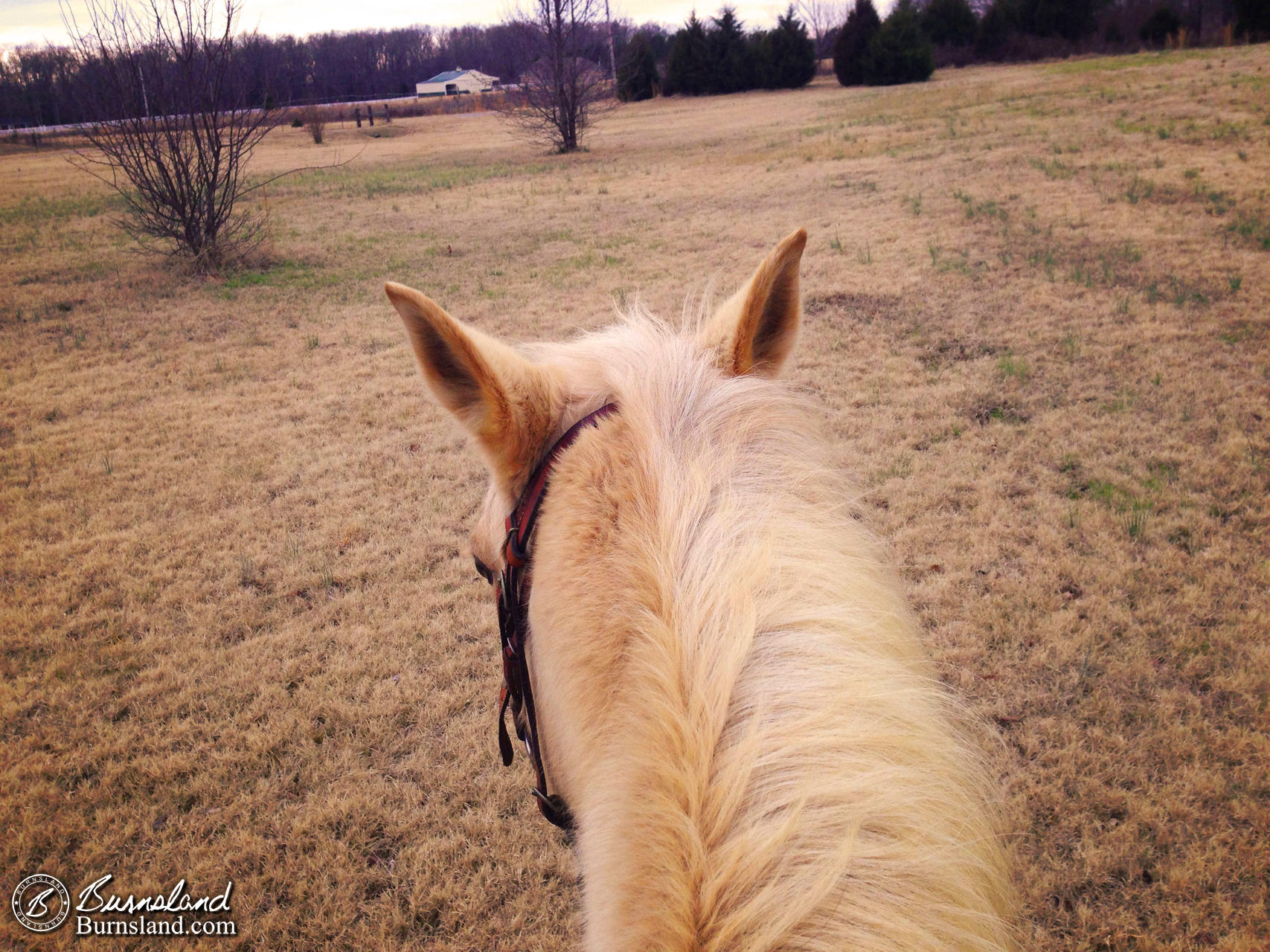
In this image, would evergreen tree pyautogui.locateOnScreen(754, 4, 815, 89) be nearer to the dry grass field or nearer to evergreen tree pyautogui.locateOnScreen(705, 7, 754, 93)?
evergreen tree pyautogui.locateOnScreen(705, 7, 754, 93)

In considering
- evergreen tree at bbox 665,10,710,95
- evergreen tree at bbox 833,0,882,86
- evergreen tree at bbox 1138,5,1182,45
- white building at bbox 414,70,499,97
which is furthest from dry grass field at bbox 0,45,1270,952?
white building at bbox 414,70,499,97

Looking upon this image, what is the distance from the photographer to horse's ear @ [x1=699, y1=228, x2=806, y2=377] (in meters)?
1.23

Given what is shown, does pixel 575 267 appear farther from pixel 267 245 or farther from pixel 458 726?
pixel 458 726

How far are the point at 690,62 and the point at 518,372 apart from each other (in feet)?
136

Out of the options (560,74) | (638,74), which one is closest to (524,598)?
(560,74)

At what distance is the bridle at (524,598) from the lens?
1136mm

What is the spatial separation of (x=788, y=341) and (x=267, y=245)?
1171cm

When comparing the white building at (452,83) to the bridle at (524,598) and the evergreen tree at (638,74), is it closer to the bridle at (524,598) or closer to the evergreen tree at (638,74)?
the evergreen tree at (638,74)

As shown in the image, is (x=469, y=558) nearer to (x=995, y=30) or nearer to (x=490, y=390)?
(x=490, y=390)

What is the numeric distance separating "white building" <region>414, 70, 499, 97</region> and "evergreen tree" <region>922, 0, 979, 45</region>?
43.0 m

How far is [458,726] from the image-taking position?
2867 millimetres

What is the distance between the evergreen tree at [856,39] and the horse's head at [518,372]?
118 ft

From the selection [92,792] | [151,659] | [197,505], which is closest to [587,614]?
[92,792]

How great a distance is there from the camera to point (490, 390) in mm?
1106
